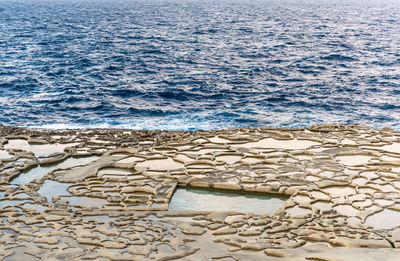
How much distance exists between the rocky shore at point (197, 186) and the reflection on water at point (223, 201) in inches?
7.9

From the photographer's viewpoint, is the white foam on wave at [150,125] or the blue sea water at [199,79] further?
the blue sea water at [199,79]

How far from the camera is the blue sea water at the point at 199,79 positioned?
2469 centimetres

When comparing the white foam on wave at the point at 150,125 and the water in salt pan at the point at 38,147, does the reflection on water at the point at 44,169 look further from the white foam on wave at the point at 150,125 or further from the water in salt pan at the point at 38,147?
the white foam on wave at the point at 150,125

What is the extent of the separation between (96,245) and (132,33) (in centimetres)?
4846

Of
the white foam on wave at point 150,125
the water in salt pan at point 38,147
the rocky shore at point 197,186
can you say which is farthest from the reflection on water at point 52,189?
the white foam on wave at point 150,125

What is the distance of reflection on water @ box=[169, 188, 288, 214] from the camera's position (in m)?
11.6

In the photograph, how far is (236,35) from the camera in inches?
2072

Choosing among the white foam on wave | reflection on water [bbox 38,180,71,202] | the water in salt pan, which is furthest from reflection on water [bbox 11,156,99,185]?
the white foam on wave

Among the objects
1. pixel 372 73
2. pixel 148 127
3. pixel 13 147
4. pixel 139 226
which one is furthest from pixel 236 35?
pixel 139 226

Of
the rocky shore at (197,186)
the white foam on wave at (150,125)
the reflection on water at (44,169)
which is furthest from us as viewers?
the white foam on wave at (150,125)

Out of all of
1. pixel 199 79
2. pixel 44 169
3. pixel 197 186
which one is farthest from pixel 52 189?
pixel 199 79

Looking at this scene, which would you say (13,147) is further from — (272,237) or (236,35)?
(236,35)

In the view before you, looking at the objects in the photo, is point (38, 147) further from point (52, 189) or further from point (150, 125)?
point (150, 125)

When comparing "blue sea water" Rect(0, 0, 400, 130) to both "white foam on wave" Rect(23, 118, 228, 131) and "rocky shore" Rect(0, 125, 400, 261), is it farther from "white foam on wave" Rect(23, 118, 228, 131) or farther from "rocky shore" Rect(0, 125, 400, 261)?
"rocky shore" Rect(0, 125, 400, 261)
